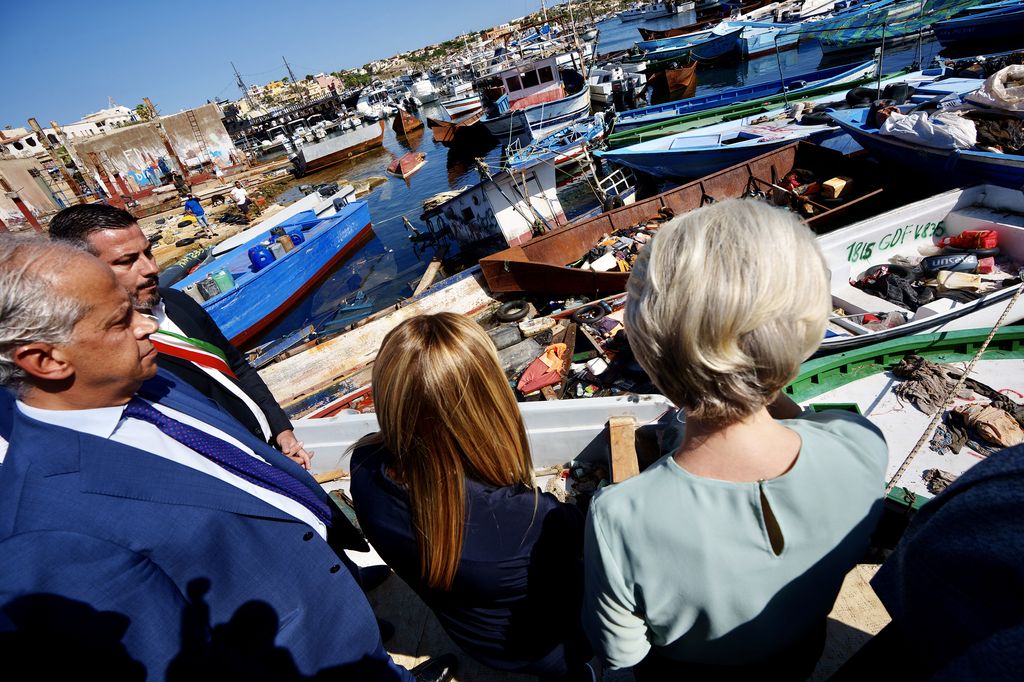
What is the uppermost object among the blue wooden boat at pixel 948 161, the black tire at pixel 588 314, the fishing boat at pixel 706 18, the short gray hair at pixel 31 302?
the fishing boat at pixel 706 18

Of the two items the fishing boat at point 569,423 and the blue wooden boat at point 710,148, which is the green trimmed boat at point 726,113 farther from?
the fishing boat at point 569,423

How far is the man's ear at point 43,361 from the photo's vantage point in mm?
1314

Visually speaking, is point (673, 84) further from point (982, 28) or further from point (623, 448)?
point (623, 448)

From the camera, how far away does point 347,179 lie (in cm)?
3084

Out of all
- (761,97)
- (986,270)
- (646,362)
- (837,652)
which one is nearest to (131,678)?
(646,362)

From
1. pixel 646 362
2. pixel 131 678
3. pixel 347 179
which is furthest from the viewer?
pixel 347 179

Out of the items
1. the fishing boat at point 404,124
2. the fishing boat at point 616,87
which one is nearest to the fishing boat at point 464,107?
the fishing boat at point 404,124

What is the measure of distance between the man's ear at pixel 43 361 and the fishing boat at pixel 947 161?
9.67 meters

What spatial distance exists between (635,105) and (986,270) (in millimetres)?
23223

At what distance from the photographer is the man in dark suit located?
254 centimetres

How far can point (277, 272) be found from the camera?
13273 millimetres

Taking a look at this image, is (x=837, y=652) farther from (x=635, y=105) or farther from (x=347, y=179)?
(x=347, y=179)

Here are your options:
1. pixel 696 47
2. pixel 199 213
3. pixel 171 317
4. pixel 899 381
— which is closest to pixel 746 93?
pixel 696 47

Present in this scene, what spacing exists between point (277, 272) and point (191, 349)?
12.1 m
